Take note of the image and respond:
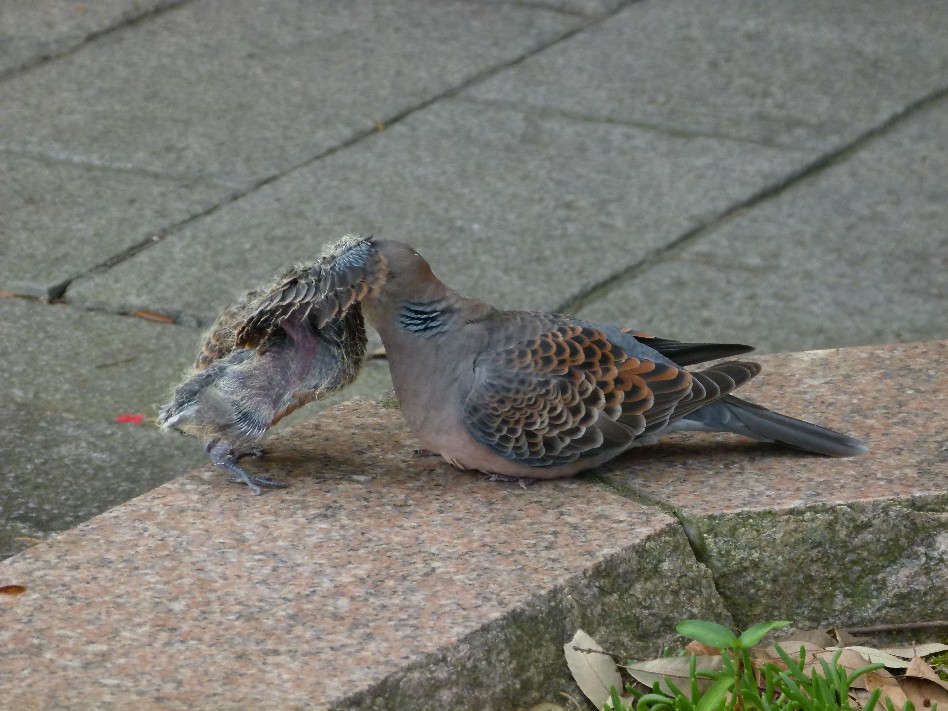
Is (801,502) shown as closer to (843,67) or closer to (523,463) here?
(523,463)

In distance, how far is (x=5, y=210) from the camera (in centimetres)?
630

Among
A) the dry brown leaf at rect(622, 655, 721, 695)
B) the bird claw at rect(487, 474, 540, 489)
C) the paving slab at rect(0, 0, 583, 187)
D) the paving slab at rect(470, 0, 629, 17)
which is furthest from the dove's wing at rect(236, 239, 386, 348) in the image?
the paving slab at rect(470, 0, 629, 17)

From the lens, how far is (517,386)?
359cm

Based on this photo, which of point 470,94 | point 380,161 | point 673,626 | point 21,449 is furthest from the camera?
point 470,94

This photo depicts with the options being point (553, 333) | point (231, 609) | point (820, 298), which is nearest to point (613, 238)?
point (820, 298)

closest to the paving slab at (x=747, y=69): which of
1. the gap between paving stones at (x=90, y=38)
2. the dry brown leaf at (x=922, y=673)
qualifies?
the gap between paving stones at (x=90, y=38)

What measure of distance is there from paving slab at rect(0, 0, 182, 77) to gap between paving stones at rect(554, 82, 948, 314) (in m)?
3.40

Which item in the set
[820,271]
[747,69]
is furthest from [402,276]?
[747,69]

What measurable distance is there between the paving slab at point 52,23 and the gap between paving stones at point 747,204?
340 cm

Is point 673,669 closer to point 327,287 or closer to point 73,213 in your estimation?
point 327,287

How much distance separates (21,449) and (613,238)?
2629 mm

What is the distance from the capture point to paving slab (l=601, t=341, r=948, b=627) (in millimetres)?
3453

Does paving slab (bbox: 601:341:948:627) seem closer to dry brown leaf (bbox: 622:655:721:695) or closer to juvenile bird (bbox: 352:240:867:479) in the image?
juvenile bird (bbox: 352:240:867:479)

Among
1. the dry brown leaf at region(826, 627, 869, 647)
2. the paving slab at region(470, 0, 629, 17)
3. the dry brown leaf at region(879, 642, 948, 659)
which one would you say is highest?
the paving slab at region(470, 0, 629, 17)
